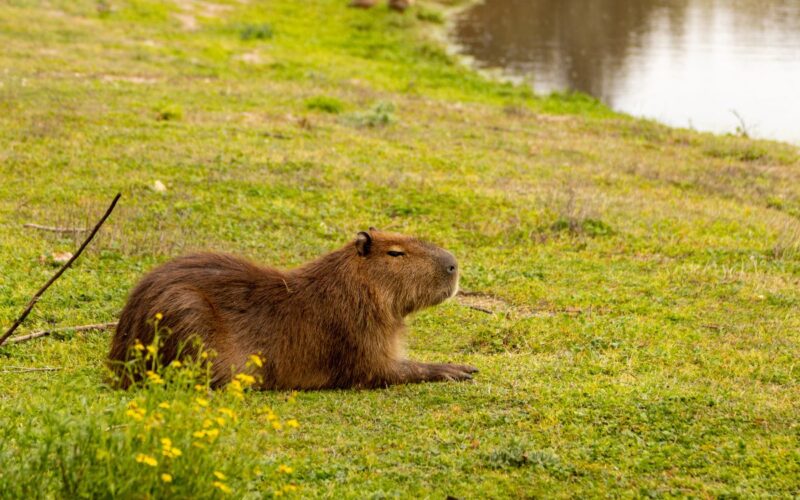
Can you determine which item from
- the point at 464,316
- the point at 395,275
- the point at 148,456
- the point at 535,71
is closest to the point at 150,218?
the point at 464,316

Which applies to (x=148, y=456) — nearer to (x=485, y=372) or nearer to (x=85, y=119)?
(x=485, y=372)

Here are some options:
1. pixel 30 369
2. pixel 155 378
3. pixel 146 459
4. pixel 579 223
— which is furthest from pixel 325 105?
pixel 146 459

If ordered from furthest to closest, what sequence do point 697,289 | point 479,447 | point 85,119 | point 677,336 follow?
point 85,119 → point 697,289 → point 677,336 → point 479,447

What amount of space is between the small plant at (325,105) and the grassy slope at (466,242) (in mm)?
247

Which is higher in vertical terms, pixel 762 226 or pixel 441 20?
pixel 441 20

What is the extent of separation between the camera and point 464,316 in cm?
760

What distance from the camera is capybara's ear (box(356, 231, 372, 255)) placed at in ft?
19.5

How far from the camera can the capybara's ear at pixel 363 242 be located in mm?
5934

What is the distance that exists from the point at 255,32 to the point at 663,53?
10799 mm

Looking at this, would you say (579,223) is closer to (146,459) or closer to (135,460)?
(135,460)

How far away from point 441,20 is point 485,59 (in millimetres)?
6049

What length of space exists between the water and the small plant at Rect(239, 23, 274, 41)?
555 cm

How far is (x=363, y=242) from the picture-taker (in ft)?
19.6

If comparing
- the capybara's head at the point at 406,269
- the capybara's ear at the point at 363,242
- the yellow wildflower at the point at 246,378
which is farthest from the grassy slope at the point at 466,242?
the capybara's ear at the point at 363,242
